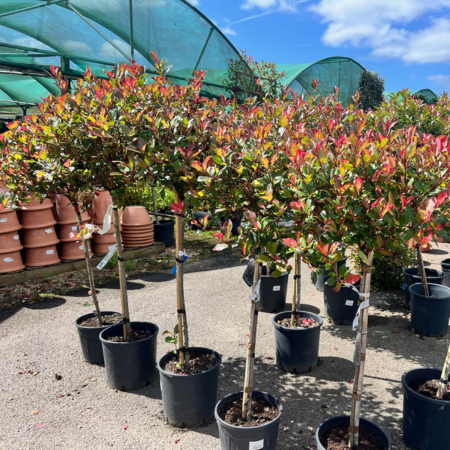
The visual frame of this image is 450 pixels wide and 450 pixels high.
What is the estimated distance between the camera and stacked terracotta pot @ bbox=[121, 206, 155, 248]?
21.3 ft

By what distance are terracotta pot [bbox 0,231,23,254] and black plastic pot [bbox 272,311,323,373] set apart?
12.8ft

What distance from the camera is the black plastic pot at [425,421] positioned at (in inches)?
86.0

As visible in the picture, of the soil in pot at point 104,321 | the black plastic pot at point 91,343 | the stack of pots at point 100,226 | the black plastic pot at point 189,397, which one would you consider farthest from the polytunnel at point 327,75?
the black plastic pot at point 189,397

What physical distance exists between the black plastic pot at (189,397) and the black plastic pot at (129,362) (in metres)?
0.41

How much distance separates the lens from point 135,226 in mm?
6516

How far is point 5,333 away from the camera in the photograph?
4.01 meters

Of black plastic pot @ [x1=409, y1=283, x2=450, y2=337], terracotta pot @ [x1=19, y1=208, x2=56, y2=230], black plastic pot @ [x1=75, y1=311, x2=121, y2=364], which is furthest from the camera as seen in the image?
terracotta pot @ [x1=19, y1=208, x2=56, y2=230]

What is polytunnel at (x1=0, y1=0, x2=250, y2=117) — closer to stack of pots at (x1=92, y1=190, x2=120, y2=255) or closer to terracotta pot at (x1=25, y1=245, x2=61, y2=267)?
stack of pots at (x1=92, y1=190, x2=120, y2=255)

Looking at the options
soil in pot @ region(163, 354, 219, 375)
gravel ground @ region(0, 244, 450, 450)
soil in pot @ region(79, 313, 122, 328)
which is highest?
soil in pot @ region(79, 313, 122, 328)

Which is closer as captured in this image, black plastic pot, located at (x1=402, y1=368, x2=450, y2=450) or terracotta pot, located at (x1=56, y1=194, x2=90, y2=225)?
black plastic pot, located at (x1=402, y1=368, x2=450, y2=450)

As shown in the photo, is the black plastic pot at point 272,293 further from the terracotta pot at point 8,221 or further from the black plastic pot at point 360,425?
the terracotta pot at point 8,221

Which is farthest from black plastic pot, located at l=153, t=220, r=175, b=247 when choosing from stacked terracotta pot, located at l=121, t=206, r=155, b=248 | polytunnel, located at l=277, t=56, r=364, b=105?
polytunnel, located at l=277, t=56, r=364, b=105

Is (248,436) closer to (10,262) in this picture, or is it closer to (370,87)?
(10,262)

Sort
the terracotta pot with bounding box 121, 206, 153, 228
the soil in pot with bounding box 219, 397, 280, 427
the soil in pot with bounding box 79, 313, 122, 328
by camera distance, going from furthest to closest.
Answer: the terracotta pot with bounding box 121, 206, 153, 228
the soil in pot with bounding box 79, 313, 122, 328
the soil in pot with bounding box 219, 397, 280, 427
